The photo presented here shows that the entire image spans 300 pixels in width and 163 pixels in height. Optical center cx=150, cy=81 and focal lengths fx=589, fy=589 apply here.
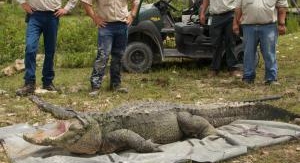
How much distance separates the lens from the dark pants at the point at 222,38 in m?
9.67

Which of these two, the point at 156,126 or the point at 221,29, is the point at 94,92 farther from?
the point at 156,126

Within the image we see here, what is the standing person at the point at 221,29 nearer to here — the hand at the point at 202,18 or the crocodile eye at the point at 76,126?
the hand at the point at 202,18

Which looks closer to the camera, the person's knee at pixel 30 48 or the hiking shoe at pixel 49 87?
the person's knee at pixel 30 48

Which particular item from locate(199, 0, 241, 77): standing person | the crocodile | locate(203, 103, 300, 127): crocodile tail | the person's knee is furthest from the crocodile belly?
locate(199, 0, 241, 77): standing person

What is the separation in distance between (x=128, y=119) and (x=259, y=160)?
4.24 ft

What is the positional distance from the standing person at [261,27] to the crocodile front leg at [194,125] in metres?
3.09

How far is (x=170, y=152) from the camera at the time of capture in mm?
5598

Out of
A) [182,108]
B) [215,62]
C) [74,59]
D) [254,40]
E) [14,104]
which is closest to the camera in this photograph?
[182,108]

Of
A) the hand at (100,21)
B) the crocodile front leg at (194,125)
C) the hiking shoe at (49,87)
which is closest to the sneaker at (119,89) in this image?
the hiking shoe at (49,87)

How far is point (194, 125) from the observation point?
19.6 feet

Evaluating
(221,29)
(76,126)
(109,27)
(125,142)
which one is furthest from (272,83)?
(76,126)

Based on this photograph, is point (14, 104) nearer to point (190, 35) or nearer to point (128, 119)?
point (128, 119)

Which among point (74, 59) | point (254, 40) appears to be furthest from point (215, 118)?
point (74, 59)

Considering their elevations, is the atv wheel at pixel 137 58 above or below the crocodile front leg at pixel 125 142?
above
